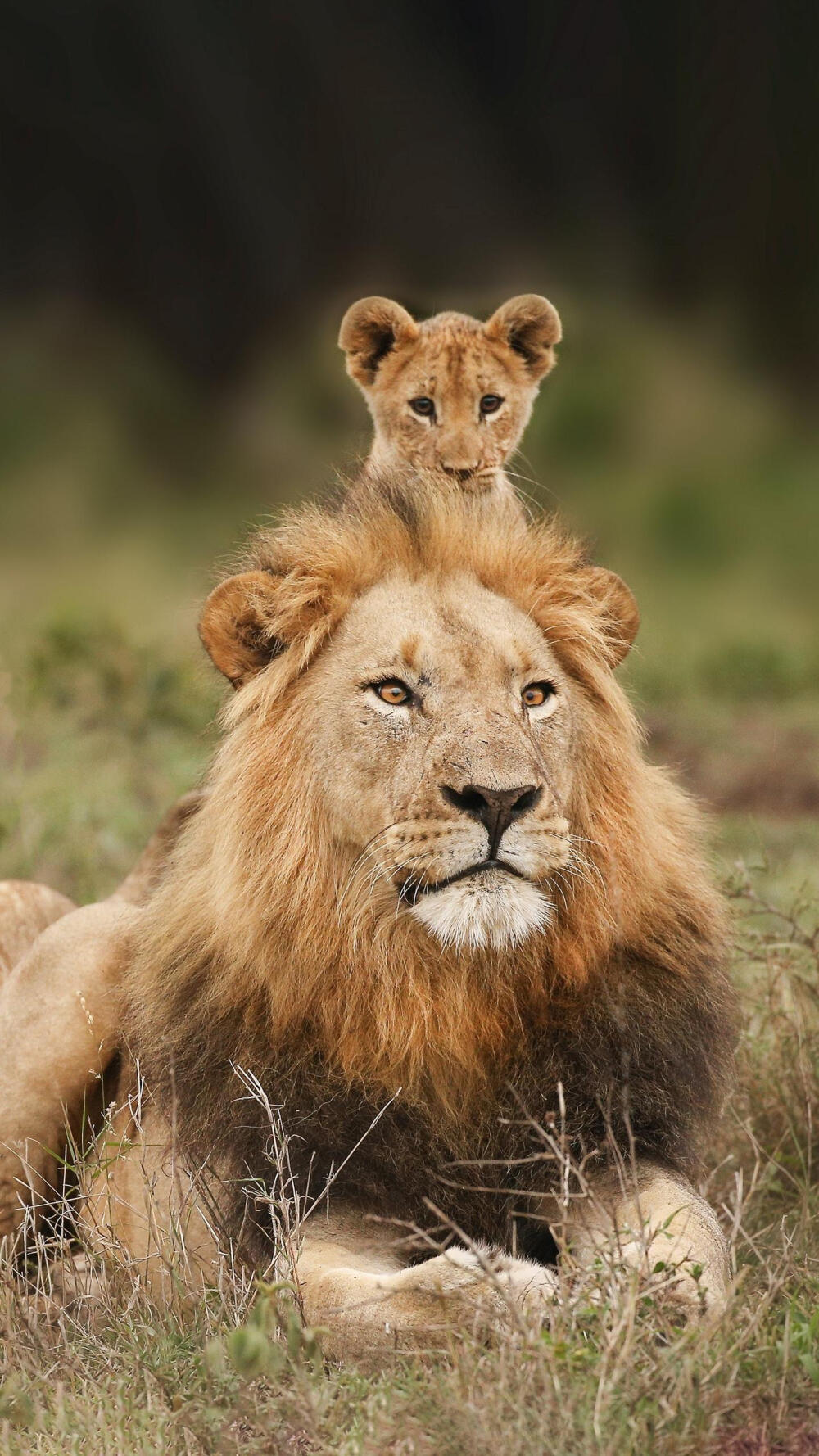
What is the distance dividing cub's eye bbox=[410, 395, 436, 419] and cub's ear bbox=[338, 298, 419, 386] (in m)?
0.23

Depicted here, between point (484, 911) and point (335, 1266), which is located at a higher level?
point (484, 911)

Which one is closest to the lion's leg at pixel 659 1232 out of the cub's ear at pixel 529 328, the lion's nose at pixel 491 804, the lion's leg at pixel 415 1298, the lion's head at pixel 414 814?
the lion's leg at pixel 415 1298

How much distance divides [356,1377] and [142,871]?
185cm

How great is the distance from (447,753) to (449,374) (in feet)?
6.94

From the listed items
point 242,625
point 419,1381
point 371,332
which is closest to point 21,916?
point 242,625

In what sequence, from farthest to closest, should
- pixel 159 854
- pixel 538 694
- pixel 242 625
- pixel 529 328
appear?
1. pixel 529 328
2. pixel 159 854
3. pixel 242 625
4. pixel 538 694

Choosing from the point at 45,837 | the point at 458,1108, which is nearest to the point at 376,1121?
the point at 458,1108

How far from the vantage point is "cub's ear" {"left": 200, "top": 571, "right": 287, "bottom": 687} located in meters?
3.21

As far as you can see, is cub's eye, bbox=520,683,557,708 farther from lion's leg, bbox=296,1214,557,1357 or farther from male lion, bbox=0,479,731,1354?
lion's leg, bbox=296,1214,557,1357

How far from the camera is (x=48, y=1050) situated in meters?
3.59

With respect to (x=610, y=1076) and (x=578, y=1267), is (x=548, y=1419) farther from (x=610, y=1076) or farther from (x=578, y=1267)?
(x=610, y=1076)

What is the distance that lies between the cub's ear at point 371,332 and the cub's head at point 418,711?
1466 millimetres

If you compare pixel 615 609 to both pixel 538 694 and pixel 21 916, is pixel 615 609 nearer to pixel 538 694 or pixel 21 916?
pixel 538 694

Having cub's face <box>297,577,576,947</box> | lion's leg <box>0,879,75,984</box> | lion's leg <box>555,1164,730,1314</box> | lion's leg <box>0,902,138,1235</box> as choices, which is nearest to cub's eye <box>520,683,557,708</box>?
cub's face <box>297,577,576,947</box>
